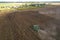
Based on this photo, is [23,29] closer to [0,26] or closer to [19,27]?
[19,27]

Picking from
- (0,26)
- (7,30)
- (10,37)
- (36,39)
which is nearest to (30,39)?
(36,39)

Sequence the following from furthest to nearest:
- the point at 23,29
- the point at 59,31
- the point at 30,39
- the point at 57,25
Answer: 1. the point at 57,25
2. the point at 59,31
3. the point at 23,29
4. the point at 30,39

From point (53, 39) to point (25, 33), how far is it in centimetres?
383

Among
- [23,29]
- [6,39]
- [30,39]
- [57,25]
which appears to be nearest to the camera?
[6,39]

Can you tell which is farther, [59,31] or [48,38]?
[59,31]

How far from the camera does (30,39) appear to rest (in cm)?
2211

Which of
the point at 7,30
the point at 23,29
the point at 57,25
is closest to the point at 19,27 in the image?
the point at 23,29

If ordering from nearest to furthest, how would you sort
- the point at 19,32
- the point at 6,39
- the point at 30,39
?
the point at 6,39 < the point at 30,39 < the point at 19,32

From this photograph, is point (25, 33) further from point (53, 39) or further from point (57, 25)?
point (57, 25)

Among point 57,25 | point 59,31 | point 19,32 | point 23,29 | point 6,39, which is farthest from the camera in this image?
point 57,25

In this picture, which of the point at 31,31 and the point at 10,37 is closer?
the point at 10,37

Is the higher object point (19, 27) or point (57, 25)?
point (19, 27)

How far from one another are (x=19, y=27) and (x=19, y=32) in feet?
8.35

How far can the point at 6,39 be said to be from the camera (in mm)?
20578
